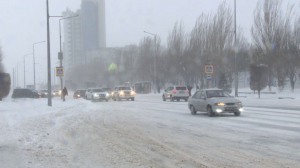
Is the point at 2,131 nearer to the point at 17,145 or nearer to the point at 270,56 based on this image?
the point at 17,145

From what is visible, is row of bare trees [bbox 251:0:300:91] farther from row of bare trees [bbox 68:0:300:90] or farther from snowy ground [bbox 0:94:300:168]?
snowy ground [bbox 0:94:300:168]

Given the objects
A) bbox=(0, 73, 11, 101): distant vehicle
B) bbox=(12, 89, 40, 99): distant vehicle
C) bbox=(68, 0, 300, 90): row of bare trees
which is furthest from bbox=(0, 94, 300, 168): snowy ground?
bbox=(12, 89, 40, 99): distant vehicle

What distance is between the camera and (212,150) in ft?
30.1

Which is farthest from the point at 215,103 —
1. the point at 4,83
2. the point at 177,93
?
the point at 4,83

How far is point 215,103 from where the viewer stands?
18.5 meters

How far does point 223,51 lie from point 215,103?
138ft

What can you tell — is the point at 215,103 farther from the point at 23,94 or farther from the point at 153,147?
the point at 23,94

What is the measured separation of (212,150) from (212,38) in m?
53.0

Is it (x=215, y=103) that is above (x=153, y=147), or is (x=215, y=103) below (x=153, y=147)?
above

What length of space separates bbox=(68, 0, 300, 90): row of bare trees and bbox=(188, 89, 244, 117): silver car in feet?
52.9

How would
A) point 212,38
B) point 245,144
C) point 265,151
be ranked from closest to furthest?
1. point 265,151
2. point 245,144
3. point 212,38

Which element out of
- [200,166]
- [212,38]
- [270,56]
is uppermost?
[212,38]

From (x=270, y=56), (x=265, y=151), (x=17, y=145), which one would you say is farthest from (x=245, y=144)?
(x=270, y=56)

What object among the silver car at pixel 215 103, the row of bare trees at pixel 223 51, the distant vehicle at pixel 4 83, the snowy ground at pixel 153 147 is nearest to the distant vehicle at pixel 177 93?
the row of bare trees at pixel 223 51
